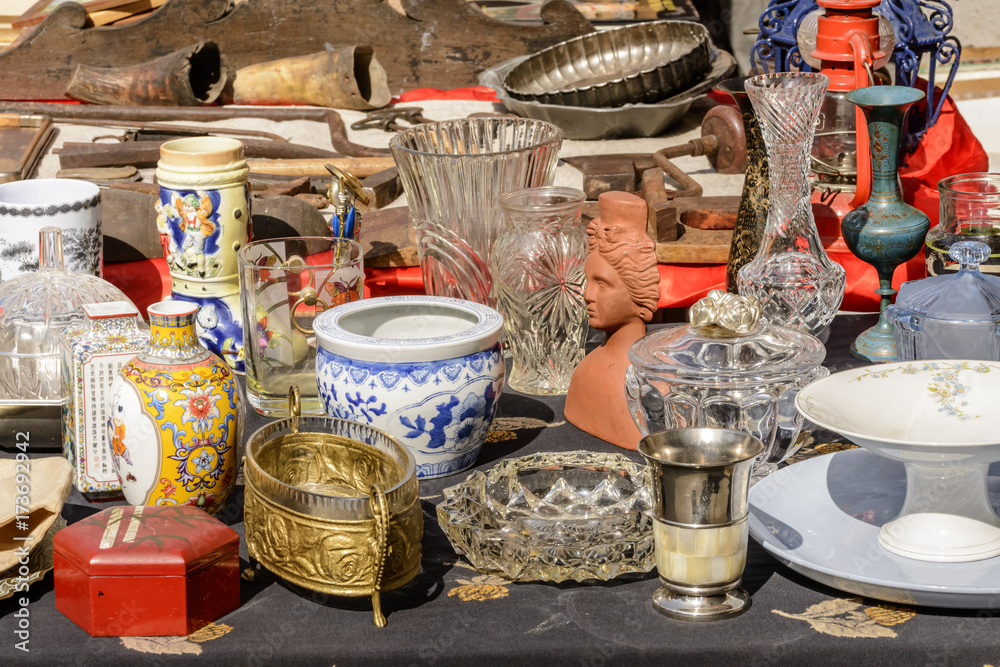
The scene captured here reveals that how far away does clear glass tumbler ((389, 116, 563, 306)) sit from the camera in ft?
4.60

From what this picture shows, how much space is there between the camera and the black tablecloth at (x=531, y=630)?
0.83 meters

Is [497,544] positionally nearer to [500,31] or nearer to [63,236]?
[63,236]

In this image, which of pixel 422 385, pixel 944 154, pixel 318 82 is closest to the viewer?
pixel 422 385

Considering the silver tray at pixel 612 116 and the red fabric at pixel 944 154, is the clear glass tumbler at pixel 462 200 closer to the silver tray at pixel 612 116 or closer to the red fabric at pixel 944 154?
the red fabric at pixel 944 154

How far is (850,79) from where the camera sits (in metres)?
1.66

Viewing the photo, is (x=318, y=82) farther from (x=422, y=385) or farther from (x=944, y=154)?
(x=422, y=385)

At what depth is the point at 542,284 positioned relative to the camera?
1.34 meters

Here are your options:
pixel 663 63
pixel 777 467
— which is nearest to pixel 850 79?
pixel 777 467

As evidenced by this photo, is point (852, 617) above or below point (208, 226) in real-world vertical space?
below

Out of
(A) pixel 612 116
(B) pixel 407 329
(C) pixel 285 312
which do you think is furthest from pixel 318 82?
(B) pixel 407 329

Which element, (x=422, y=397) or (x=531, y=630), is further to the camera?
(x=422, y=397)

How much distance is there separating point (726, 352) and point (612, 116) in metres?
1.94

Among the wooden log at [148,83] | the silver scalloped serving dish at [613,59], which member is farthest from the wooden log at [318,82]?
the silver scalloped serving dish at [613,59]

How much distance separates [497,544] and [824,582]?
0.91ft
